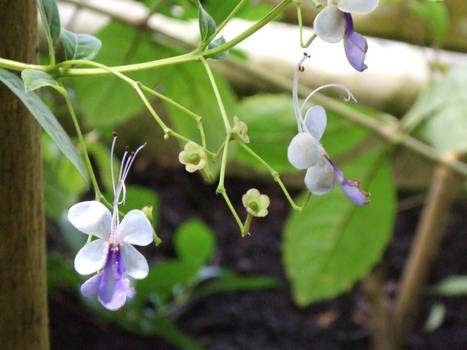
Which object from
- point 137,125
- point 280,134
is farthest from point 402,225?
point 280,134

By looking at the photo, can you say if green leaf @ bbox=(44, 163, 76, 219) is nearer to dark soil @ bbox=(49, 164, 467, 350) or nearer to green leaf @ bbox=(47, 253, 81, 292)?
green leaf @ bbox=(47, 253, 81, 292)

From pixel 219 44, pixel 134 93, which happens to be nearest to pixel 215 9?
pixel 134 93

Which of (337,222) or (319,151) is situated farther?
(337,222)

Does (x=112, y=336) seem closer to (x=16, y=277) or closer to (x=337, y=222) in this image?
(x=337, y=222)

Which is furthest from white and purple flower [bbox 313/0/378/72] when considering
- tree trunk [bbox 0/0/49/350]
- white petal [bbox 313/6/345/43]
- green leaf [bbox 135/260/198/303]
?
green leaf [bbox 135/260/198/303]

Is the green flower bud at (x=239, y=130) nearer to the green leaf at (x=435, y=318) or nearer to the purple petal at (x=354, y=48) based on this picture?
the purple petal at (x=354, y=48)

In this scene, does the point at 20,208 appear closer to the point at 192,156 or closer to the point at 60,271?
the point at 192,156
